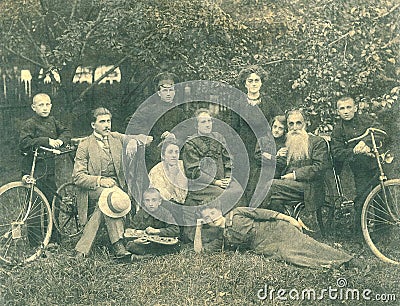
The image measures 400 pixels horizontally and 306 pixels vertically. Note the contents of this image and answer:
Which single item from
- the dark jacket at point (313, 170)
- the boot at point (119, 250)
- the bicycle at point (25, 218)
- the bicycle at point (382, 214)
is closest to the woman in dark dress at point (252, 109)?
the dark jacket at point (313, 170)

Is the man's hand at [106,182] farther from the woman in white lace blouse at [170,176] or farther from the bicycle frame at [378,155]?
the bicycle frame at [378,155]

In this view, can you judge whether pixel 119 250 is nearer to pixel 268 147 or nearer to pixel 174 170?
pixel 174 170

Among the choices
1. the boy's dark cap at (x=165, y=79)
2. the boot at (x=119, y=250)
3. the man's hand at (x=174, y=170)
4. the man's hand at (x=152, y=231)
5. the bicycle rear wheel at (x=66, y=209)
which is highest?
the boy's dark cap at (x=165, y=79)

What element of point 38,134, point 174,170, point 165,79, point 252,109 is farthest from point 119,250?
point 252,109

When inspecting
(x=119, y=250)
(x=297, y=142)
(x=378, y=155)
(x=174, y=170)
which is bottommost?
(x=119, y=250)

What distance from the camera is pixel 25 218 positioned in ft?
18.6

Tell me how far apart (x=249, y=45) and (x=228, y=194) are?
1391 millimetres

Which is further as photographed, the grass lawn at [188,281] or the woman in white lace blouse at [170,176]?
the woman in white lace blouse at [170,176]

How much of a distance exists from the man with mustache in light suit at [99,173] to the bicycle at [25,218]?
0.16 m

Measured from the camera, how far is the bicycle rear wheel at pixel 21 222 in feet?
18.7

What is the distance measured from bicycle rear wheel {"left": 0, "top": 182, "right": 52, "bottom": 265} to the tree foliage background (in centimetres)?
90

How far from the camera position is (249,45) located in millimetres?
5676

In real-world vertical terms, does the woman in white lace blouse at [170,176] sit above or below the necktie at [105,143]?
below

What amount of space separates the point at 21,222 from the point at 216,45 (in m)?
2.43
